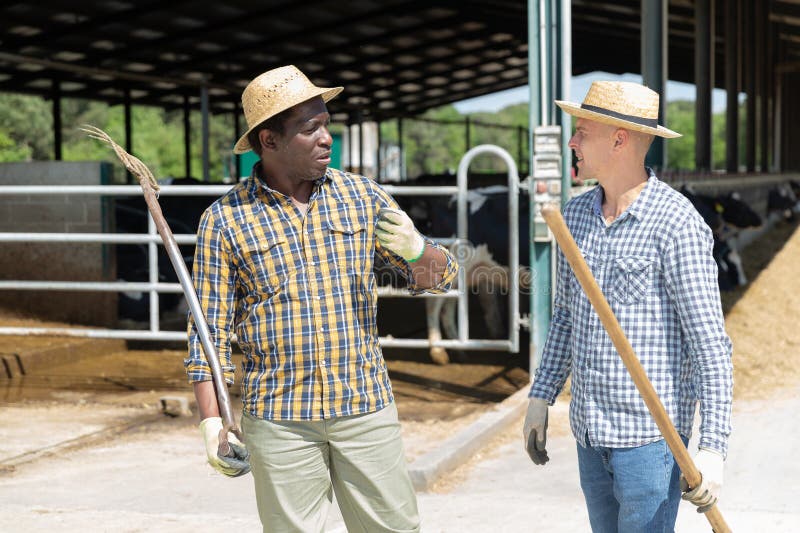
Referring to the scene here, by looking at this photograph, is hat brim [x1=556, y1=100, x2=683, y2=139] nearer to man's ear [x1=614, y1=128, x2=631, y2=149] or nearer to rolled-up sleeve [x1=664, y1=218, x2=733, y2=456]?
man's ear [x1=614, y1=128, x2=631, y2=149]

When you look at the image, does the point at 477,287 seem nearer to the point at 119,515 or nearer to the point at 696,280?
the point at 119,515

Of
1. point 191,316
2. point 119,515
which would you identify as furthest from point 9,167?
point 191,316

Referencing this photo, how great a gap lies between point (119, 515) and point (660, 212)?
2.84m

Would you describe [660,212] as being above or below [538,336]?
above

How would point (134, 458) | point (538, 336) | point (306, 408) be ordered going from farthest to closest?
point (538, 336) → point (134, 458) → point (306, 408)

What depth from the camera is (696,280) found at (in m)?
2.31

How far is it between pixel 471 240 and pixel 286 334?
19.1 feet

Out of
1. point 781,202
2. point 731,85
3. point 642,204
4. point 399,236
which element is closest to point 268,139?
point 399,236

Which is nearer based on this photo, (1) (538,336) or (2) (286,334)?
(2) (286,334)

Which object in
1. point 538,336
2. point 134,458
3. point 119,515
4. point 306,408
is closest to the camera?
point 306,408

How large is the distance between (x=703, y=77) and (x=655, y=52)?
643 cm

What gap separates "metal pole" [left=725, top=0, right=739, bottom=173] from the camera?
18812 millimetres

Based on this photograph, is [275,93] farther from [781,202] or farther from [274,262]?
[781,202]

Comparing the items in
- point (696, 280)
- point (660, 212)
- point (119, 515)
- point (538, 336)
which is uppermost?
point (660, 212)
